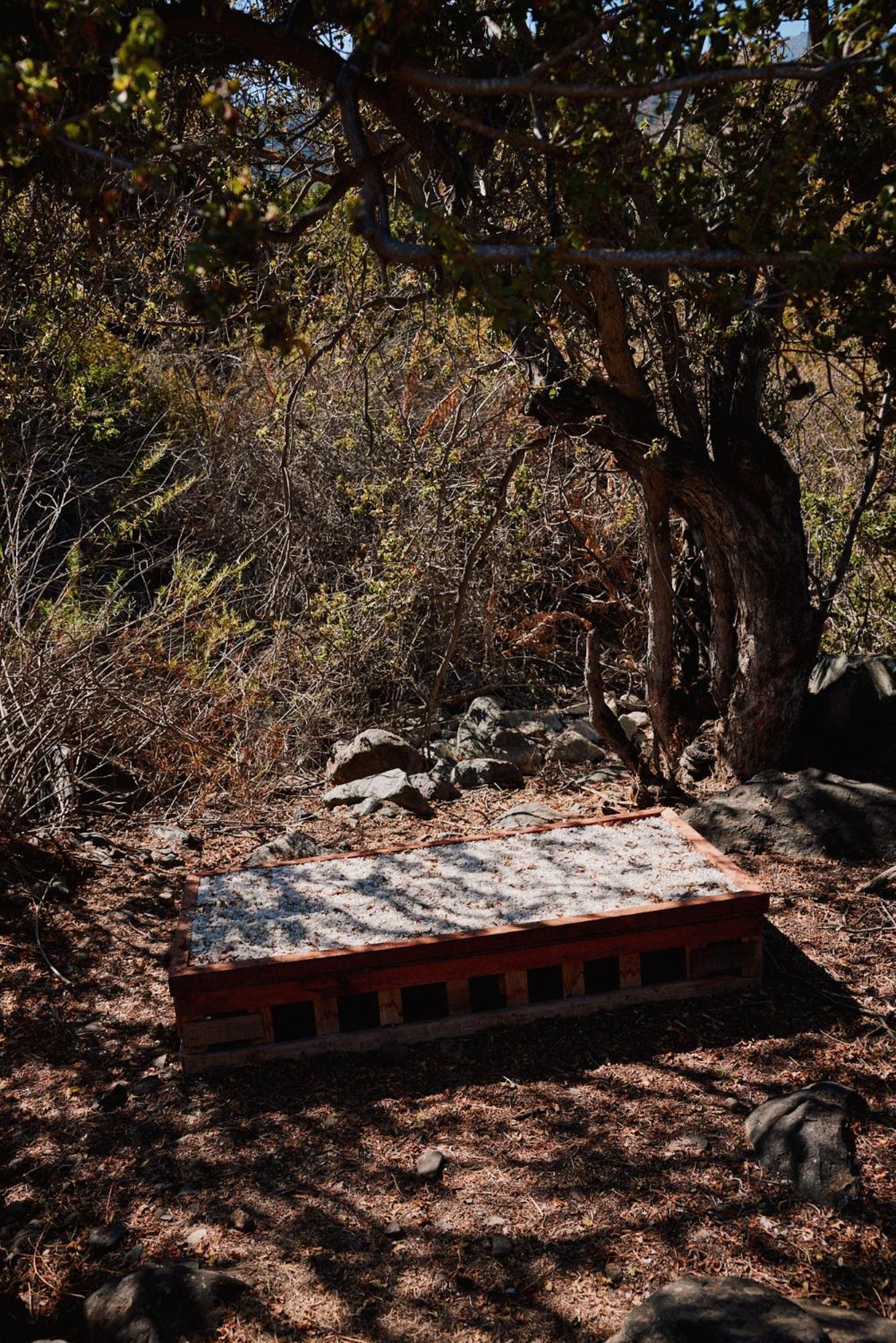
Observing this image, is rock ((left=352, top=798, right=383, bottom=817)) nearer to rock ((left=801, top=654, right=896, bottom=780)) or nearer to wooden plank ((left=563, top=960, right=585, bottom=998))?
rock ((left=801, top=654, right=896, bottom=780))

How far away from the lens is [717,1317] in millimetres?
2336

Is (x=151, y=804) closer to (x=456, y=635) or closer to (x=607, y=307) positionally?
(x=456, y=635)

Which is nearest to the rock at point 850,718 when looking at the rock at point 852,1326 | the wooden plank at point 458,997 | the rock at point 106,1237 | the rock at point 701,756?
the rock at point 701,756

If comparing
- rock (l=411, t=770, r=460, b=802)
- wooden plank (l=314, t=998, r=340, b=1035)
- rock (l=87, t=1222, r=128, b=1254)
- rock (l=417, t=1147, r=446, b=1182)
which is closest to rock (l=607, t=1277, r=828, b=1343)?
rock (l=417, t=1147, r=446, b=1182)

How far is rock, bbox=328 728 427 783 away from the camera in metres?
7.12

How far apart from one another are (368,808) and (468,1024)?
266 centimetres

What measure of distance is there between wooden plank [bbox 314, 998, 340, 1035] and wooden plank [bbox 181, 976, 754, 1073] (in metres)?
0.02

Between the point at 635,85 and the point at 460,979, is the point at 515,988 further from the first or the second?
the point at 635,85

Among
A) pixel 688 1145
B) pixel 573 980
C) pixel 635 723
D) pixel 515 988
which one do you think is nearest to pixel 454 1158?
pixel 688 1145

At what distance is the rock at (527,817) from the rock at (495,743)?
969mm

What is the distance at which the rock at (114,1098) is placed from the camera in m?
3.68

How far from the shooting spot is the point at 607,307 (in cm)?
541

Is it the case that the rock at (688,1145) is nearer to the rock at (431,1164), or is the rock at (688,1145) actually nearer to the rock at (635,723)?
the rock at (431,1164)

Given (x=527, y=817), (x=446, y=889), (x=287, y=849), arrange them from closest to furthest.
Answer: (x=446, y=889)
(x=287, y=849)
(x=527, y=817)
